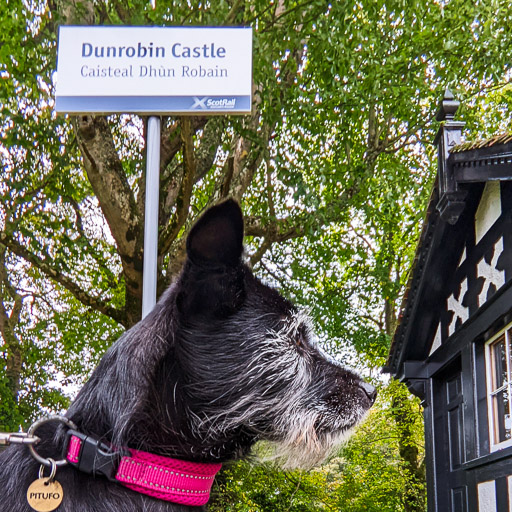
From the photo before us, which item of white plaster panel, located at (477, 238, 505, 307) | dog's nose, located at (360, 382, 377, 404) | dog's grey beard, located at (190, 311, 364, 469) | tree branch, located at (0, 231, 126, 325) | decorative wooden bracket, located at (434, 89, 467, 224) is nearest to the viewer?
dog's grey beard, located at (190, 311, 364, 469)

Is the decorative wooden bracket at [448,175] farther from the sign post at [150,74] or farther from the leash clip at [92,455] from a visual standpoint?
the leash clip at [92,455]

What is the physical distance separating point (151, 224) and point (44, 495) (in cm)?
210

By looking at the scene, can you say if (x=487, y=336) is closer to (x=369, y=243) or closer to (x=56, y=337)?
(x=369, y=243)

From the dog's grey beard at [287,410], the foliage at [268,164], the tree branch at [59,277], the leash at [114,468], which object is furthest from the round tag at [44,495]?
the tree branch at [59,277]

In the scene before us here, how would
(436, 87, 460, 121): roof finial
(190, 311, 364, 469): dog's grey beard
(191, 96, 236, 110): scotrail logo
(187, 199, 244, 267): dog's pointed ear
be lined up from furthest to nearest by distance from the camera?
1. (436, 87, 460, 121): roof finial
2. (191, 96, 236, 110): scotrail logo
3. (190, 311, 364, 469): dog's grey beard
4. (187, 199, 244, 267): dog's pointed ear

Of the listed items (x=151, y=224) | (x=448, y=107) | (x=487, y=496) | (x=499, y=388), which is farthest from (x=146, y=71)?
(x=487, y=496)

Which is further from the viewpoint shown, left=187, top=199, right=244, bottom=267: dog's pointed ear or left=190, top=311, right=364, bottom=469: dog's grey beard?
left=190, top=311, right=364, bottom=469: dog's grey beard

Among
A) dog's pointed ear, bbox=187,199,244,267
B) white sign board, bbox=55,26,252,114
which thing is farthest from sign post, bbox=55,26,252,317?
dog's pointed ear, bbox=187,199,244,267

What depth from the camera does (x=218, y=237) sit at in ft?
6.42

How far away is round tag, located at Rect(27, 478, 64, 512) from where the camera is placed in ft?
5.71

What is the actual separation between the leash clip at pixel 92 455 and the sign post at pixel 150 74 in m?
1.62

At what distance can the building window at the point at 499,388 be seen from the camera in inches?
194

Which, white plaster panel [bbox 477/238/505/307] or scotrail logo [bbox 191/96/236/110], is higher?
scotrail logo [bbox 191/96/236/110]

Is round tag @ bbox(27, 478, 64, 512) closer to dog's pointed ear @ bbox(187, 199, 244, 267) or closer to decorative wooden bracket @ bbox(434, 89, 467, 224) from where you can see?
dog's pointed ear @ bbox(187, 199, 244, 267)
